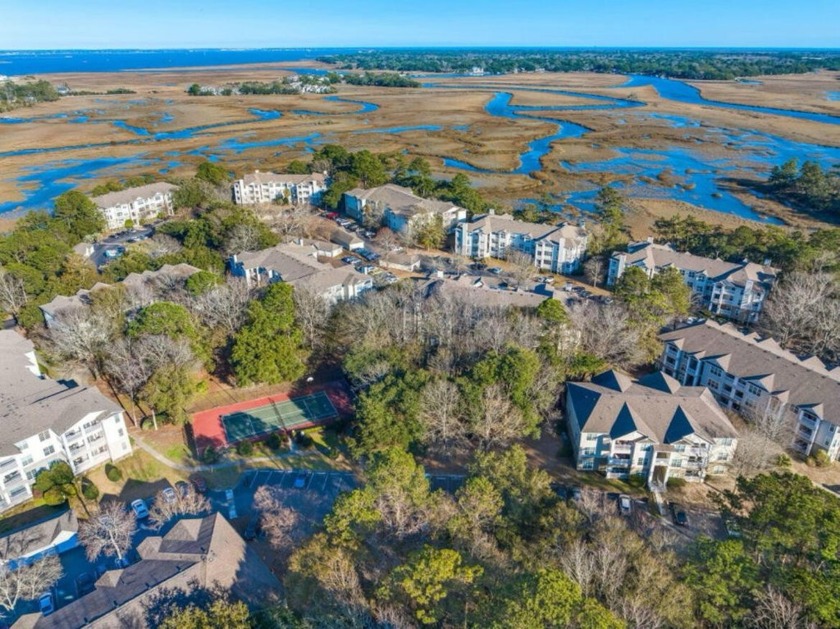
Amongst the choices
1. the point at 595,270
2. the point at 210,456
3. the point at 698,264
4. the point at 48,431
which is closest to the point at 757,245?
the point at 698,264

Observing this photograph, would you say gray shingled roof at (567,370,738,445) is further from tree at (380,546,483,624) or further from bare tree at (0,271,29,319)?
bare tree at (0,271,29,319)

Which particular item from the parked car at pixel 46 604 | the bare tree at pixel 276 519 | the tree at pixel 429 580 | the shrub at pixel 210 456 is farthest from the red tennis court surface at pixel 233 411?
the tree at pixel 429 580

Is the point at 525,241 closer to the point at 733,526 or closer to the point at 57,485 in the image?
the point at 733,526

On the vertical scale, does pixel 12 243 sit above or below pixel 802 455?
above

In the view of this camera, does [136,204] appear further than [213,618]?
Yes

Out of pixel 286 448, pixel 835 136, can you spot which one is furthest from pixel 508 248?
pixel 835 136

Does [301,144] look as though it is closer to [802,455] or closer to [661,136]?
[661,136]
